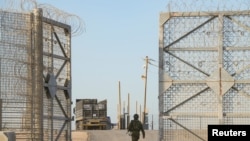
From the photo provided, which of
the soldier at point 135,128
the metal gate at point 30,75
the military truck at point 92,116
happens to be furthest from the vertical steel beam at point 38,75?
the military truck at point 92,116

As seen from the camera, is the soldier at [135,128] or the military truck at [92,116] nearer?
the soldier at [135,128]

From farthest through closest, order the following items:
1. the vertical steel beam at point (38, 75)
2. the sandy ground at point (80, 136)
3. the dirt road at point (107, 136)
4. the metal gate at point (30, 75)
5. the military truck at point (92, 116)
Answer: the military truck at point (92, 116) → the sandy ground at point (80, 136) → the dirt road at point (107, 136) → the vertical steel beam at point (38, 75) → the metal gate at point (30, 75)

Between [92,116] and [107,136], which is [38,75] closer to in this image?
[107,136]

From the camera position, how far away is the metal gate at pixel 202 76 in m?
18.7

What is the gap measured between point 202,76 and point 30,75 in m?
5.20

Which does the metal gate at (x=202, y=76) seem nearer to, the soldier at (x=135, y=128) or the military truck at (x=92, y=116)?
the soldier at (x=135, y=128)

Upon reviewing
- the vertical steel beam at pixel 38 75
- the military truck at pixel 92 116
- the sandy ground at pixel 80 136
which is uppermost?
the vertical steel beam at pixel 38 75

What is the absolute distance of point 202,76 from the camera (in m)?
18.8

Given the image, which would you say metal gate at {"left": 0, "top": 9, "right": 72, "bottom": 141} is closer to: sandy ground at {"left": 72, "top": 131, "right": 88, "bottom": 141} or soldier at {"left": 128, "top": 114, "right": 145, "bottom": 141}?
soldier at {"left": 128, "top": 114, "right": 145, "bottom": 141}

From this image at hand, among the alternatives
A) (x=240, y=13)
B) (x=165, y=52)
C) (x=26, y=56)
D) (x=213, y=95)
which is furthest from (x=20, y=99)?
(x=240, y=13)

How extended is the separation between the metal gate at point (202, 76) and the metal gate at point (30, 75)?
3222 mm

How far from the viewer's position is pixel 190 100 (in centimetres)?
1878

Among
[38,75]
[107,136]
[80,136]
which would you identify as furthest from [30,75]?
[80,136]

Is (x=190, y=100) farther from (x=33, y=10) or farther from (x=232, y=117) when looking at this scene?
(x=33, y=10)
